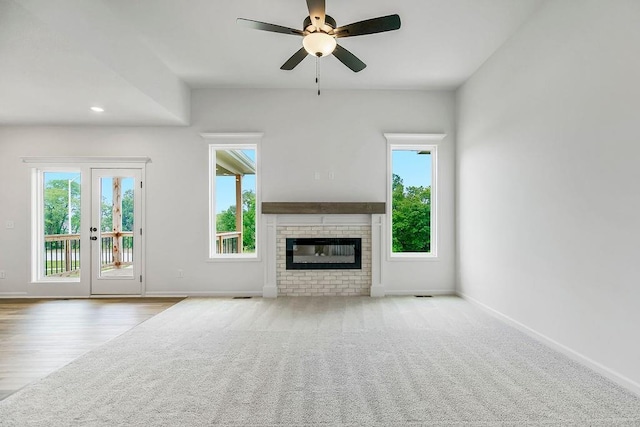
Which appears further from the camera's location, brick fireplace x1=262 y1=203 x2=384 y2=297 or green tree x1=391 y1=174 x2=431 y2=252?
green tree x1=391 y1=174 x2=431 y2=252

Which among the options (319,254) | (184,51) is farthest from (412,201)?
(184,51)

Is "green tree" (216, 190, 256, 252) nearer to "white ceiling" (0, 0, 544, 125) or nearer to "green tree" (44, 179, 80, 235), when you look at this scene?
"white ceiling" (0, 0, 544, 125)

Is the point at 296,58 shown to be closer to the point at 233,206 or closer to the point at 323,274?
the point at 233,206

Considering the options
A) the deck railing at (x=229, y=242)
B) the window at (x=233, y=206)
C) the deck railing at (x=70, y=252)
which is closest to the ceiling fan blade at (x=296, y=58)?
the window at (x=233, y=206)

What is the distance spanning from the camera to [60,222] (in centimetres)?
523

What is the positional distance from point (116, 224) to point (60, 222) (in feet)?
3.08

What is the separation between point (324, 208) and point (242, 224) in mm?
1403

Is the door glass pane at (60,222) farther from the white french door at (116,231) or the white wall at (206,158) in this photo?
the white french door at (116,231)

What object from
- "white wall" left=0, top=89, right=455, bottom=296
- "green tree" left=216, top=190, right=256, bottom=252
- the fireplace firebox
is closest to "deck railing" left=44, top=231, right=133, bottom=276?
"white wall" left=0, top=89, right=455, bottom=296

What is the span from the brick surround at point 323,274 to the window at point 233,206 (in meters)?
0.51

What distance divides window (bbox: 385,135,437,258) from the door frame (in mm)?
3951

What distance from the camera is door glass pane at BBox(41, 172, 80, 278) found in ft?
17.0

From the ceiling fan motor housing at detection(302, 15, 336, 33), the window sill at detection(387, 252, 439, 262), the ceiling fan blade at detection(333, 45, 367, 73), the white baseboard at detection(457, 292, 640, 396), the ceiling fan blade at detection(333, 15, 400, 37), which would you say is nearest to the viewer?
the white baseboard at detection(457, 292, 640, 396)

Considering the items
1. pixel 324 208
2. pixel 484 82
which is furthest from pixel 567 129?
pixel 324 208
